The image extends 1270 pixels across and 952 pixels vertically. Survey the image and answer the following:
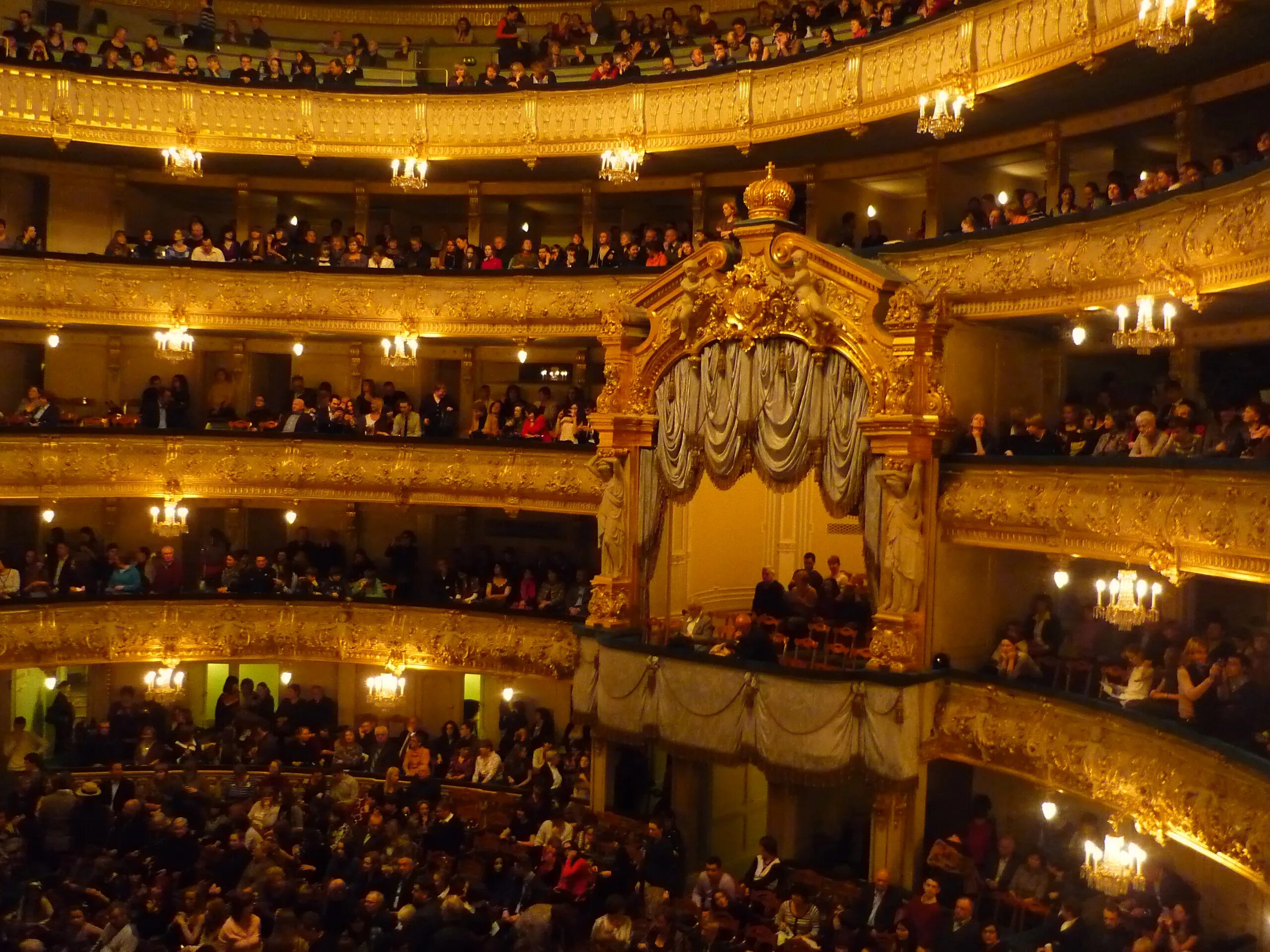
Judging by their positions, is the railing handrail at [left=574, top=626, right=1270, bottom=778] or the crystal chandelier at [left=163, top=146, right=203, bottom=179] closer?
the railing handrail at [left=574, top=626, right=1270, bottom=778]

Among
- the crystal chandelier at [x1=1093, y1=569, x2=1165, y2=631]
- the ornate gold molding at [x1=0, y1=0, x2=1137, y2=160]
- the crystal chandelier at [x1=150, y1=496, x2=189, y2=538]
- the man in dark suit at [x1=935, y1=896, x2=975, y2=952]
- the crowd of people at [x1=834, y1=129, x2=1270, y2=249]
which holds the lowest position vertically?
the man in dark suit at [x1=935, y1=896, x2=975, y2=952]

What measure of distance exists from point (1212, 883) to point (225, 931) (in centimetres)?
1133

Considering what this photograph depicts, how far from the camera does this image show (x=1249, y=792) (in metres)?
12.1

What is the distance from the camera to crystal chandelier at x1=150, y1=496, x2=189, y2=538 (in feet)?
72.5

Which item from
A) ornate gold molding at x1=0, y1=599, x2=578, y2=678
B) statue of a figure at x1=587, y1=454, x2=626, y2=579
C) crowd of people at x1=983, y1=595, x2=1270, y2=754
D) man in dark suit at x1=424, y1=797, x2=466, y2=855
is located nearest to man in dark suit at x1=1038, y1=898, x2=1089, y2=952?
crowd of people at x1=983, y1=595, x2=1270, y2=754

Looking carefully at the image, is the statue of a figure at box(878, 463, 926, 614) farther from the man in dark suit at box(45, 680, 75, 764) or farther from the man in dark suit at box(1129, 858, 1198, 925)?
the man in dark suit at box(45, 680, 75, 764)

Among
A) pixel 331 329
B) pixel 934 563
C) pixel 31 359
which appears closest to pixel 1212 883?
pixel 934 563

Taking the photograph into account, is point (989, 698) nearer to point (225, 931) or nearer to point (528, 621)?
point (528, 621)

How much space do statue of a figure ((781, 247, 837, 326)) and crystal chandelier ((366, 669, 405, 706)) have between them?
33.8 ft

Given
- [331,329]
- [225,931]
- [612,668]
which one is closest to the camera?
[225,931]

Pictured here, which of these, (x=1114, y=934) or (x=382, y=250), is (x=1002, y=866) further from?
(x=382, y=250)

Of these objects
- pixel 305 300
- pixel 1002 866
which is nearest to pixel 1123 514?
pixel 1002 866

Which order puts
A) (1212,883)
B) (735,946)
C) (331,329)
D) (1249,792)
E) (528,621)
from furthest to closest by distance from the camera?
(331,329)
(528,621)
(1212,883)
(735,946)
(1249,792)

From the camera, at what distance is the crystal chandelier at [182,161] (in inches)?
873
